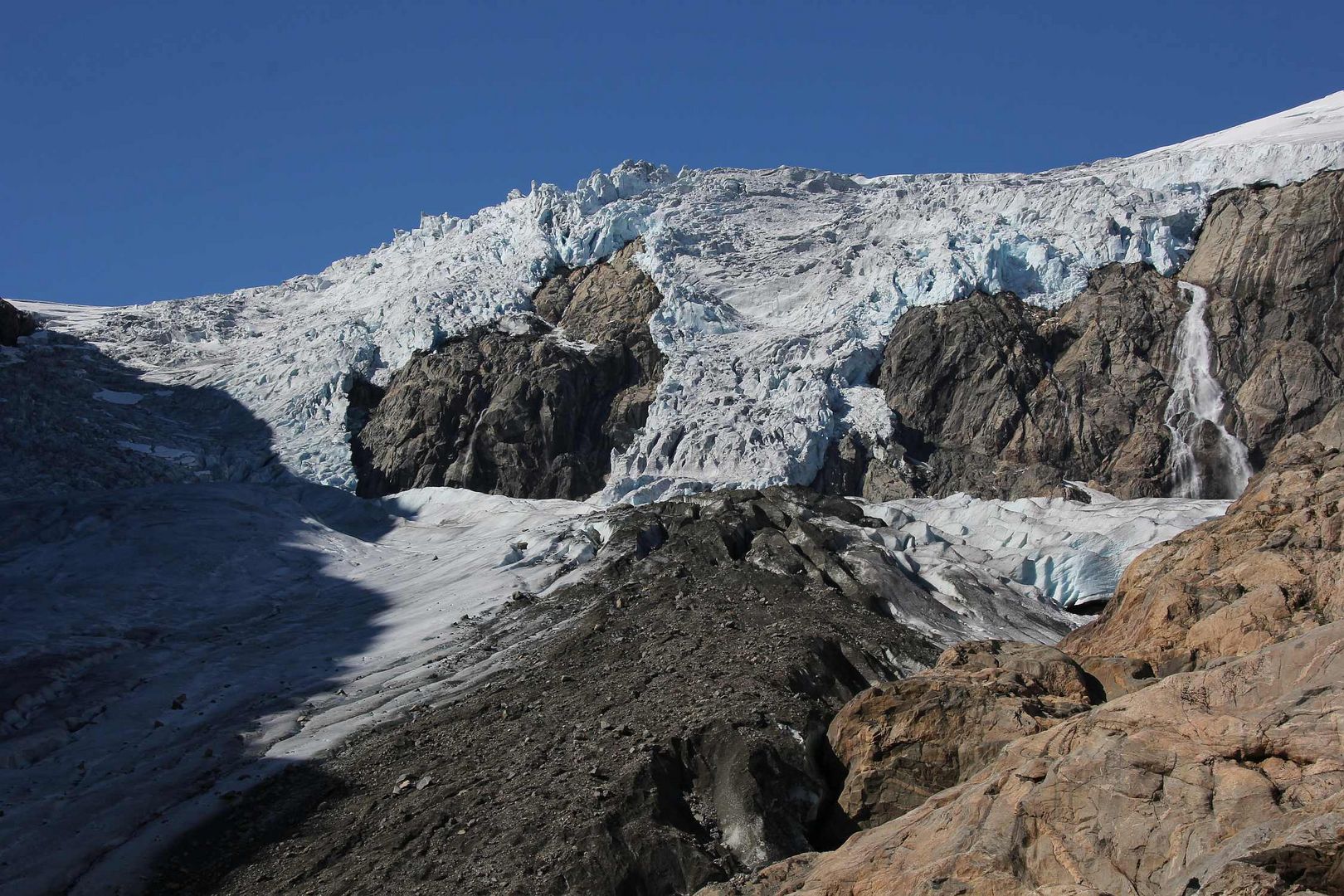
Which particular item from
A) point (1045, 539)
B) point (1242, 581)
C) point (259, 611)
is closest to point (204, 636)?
point (259, 611)

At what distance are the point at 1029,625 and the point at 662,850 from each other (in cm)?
2214

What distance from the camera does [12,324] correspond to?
7475 centimetres

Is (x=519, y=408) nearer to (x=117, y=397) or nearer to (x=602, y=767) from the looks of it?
(x=117, y=397)

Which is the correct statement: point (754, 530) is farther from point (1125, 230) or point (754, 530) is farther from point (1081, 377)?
point (1125, 230)

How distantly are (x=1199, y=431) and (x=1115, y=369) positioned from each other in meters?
5.30

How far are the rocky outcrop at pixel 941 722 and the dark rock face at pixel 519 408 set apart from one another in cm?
3898

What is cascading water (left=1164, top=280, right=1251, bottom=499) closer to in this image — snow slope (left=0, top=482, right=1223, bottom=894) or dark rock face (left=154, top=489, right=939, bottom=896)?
snow slope (left=0, top=482, right=1223, bottom=894)

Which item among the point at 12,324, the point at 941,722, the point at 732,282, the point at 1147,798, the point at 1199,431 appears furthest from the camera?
the point at 732,282

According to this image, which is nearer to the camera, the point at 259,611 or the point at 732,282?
the point at 259,611

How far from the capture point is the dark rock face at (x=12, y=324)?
7344 centimetres

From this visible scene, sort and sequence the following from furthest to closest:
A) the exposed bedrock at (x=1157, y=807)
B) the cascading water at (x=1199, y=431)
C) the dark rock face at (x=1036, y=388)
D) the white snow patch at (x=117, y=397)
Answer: the white snow patch at (x=117, y=397) < the dark rock face at (x=1036, y=388) < the cascading water at (x=1199, y=431) < the exposed bedrock at (x=1157, y=807)

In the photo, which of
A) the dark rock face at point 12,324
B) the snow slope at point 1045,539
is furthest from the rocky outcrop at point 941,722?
the dark rock face at point 12,324

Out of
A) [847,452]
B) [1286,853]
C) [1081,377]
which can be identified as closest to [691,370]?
[847,452]

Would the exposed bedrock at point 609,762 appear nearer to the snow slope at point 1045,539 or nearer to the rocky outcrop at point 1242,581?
the rocky outcrop at point 1242,581
